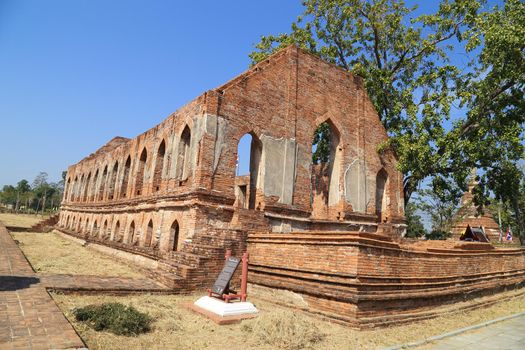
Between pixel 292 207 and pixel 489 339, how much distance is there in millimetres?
6721

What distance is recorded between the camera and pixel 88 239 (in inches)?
744

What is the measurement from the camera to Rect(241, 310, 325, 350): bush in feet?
17.7

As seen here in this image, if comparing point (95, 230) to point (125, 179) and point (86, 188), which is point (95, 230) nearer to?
point (125, 179)

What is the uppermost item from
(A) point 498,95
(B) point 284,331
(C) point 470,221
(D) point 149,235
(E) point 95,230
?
(A) point 498,95

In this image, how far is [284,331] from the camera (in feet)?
18.3

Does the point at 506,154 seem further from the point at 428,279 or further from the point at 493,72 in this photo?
the point at 428,279

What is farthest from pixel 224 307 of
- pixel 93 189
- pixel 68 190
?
pixel 68 190

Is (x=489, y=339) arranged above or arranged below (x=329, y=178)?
below

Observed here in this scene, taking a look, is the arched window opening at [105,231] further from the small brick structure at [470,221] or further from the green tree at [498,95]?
the small brick structure at [470,221]

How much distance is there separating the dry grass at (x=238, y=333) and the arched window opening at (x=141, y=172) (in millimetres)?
10239

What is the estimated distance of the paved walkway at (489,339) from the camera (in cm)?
591

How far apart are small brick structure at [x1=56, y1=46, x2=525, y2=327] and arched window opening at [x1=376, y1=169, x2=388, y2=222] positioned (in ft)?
0.21

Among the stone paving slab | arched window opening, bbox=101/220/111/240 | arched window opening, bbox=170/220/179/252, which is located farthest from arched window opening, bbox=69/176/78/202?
the stone paving slab

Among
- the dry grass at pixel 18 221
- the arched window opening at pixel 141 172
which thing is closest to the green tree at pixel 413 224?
the arched window opening at pixel 141 172
